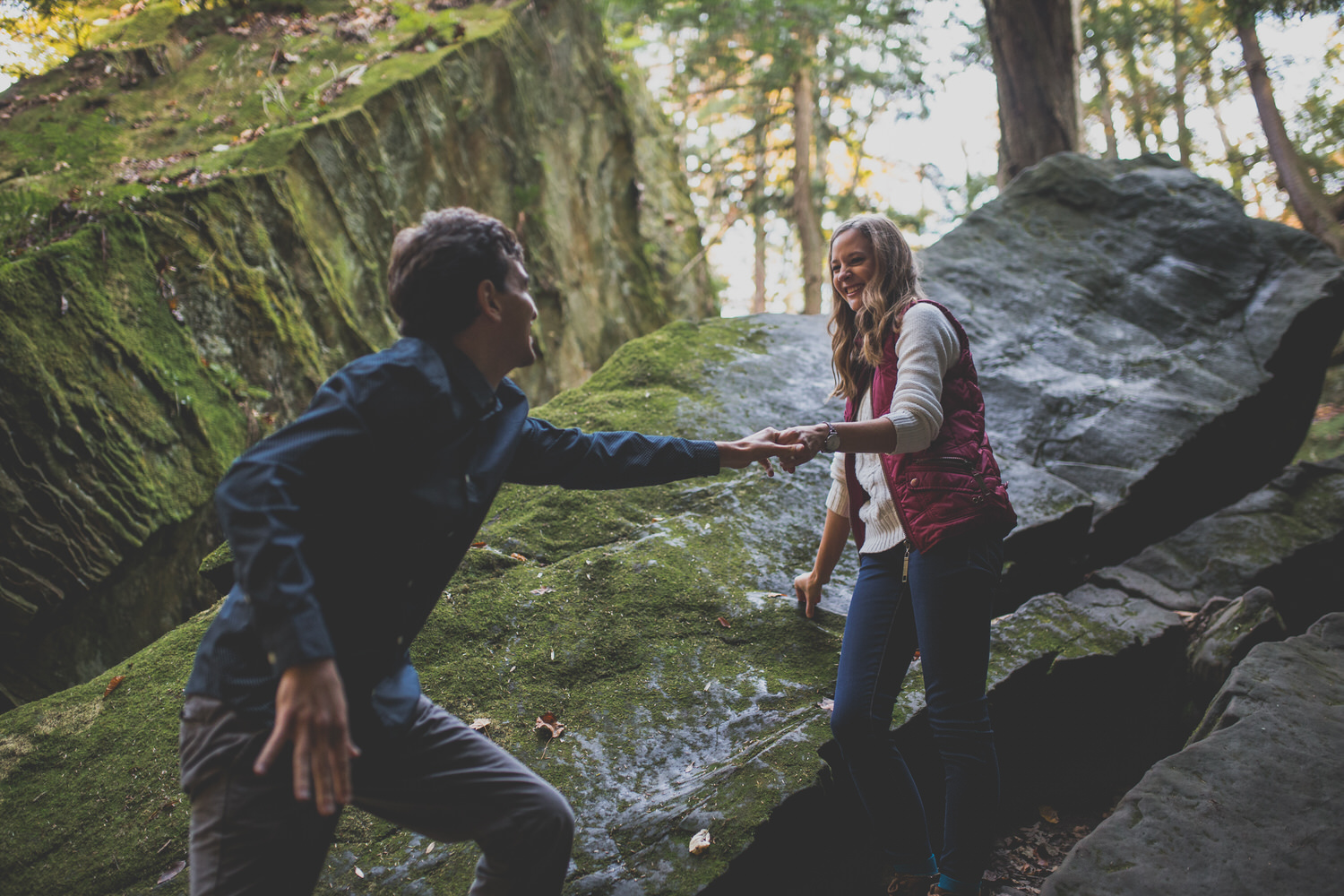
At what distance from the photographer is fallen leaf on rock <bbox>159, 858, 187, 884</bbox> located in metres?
2.64

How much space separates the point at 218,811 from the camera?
1565 millimetres

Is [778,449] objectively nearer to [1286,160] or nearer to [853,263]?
[853,263]

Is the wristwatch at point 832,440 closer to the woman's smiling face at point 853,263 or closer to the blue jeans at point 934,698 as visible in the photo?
the blue jeans at point 934,698

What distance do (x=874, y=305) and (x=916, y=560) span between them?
3.14 feet

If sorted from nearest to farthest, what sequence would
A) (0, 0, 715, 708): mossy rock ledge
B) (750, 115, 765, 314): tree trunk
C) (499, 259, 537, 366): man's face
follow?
(499, 259, 537, 366): man's face → (0, 0, 715, 708): mossy rock ledge → (750, 115, 765, 314): tree trunk

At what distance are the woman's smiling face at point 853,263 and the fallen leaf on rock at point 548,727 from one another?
2.14 metres

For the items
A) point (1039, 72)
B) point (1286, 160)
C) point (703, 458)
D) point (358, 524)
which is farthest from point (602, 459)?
point (1286, 160)

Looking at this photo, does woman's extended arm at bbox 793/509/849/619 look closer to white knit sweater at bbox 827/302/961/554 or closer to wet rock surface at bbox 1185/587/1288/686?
white knit sweater at bbox 827/302/961/554

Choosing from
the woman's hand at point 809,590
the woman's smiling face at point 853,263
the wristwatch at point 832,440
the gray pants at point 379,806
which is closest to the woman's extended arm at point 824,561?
the woman's hand at point 809,590

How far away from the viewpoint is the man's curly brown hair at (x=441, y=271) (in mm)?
1945

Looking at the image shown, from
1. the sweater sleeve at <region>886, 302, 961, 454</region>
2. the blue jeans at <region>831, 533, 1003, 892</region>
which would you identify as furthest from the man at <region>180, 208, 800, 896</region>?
the sweater sleeve at <region>886, 302, 961, 454</region>

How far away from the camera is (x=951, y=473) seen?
8.48 ft

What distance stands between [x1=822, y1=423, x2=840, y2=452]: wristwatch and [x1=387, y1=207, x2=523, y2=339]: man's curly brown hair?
4.08ft

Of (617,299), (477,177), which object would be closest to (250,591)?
(477,177)
